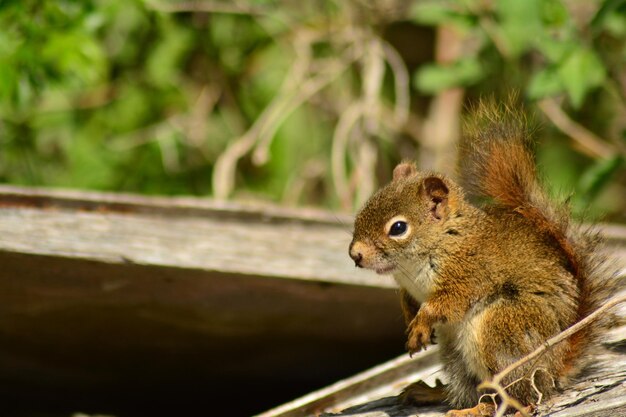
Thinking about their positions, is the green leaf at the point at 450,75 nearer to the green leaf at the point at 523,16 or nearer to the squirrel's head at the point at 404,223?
the green leaf at the point at 523,16

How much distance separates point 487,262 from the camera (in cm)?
200

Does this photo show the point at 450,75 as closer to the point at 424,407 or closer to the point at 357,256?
the point at 357,256

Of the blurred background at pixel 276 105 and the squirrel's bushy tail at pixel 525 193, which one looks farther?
the blurred background at pixel 276 105

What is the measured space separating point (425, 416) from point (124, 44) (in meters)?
3.20

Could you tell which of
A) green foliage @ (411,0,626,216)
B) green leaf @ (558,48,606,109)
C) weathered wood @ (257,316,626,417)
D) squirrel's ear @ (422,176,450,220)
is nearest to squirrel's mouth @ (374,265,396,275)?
squirrel's ear @ (422,176,450,220)

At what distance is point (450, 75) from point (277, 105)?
0.75 metres

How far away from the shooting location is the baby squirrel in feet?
6.17

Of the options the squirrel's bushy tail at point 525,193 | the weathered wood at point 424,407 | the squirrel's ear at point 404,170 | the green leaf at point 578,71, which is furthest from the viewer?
the green leaf at point 578,71

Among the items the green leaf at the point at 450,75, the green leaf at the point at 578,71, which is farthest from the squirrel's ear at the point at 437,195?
the green leaf at the point at 450,75

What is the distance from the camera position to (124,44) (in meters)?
4.71

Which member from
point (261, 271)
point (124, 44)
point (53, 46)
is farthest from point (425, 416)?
point (124, 44)

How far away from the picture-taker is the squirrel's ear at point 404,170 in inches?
91.6

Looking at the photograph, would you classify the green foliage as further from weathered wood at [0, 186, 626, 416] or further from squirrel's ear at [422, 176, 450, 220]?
weathered wood at [0, 186, 626, 416]

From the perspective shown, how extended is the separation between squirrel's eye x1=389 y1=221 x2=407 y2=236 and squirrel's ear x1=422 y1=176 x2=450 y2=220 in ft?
0.24
